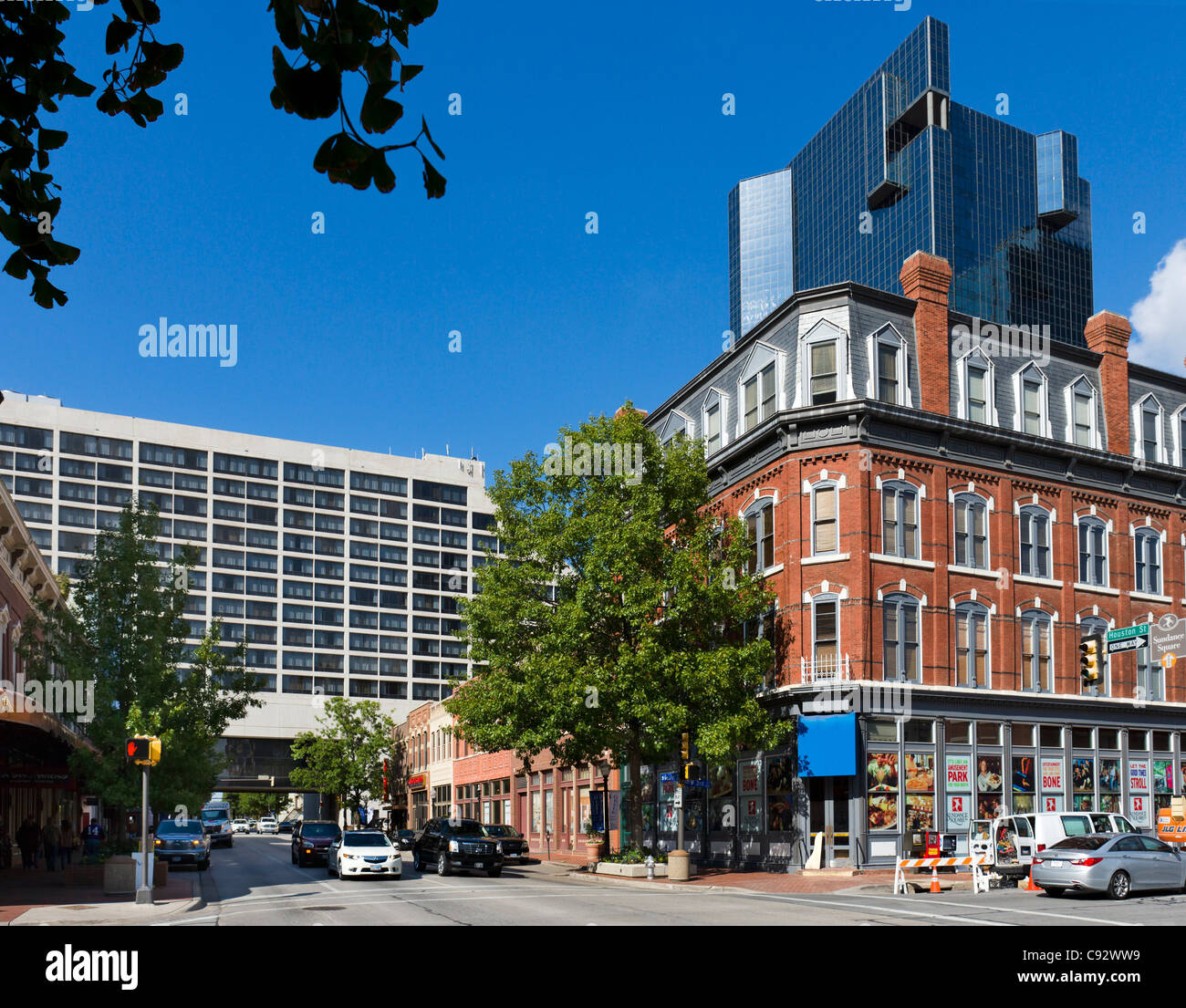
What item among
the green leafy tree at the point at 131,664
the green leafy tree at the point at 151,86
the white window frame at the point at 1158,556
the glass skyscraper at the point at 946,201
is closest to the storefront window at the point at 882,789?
the white window frame at the point at 1158,556

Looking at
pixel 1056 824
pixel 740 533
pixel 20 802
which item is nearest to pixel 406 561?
pixel 20 802

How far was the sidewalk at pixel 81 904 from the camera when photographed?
2262cm

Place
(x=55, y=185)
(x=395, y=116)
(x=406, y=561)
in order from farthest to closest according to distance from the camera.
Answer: (x=406, y=561)
(x=55, y=185)
(x=395, y=116)

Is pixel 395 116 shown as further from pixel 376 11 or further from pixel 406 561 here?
pixel 406 561

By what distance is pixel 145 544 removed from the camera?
37.2 metres

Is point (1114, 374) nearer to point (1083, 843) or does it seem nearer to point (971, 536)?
point (971, 536)

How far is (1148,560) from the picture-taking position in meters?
42.9

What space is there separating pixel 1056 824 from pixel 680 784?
→ 385 inches

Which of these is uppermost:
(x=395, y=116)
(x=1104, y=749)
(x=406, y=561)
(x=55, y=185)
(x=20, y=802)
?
(x=406, y=561)

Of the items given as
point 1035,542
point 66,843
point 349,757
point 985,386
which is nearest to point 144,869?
point 66,843

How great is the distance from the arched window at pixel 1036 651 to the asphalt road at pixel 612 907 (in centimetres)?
1239

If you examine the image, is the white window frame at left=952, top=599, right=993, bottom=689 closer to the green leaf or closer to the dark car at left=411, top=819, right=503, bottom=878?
the dark car at left=411, top=819, right=503, bottom=878

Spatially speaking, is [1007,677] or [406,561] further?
[406,561]
